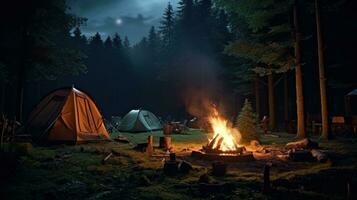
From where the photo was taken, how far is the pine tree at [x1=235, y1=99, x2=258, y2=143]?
658 inches

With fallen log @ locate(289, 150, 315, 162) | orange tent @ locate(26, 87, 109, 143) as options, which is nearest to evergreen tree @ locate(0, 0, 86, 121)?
orange tent @ locate(26, 87, 109, 143)

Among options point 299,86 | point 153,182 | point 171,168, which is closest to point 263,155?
point 171,168

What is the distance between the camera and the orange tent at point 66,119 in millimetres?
14969

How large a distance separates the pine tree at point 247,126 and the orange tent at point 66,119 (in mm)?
7420

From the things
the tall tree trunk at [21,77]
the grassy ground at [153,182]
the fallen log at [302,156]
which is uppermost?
the tall tree trunk at [21,77]

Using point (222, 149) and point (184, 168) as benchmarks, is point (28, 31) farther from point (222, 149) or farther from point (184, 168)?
point (184, 168)

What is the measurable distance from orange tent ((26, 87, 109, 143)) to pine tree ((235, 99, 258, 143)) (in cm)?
742

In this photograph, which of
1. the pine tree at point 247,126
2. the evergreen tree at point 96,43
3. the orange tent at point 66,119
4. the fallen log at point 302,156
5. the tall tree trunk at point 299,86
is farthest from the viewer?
the evergreen tree at point 96,43

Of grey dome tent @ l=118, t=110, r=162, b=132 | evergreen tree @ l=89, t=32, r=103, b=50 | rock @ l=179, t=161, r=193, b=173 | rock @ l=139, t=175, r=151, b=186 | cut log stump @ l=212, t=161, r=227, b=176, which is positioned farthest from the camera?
evergreen tree @ l=89, t=32, r=103, b=50

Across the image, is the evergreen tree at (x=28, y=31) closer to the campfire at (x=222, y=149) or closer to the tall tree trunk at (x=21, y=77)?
the tall tree trunk at (x=21, y=77)

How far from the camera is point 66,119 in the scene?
49.8 feet

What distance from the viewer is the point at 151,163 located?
979 cm

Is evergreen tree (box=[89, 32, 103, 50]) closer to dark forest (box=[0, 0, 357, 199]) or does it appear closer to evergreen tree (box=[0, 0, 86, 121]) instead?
dark forest (box=[0, 0, 357, 199])

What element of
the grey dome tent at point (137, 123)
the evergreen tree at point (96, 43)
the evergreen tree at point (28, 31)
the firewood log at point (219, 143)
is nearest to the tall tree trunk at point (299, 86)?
the firewood log at point (219, 143)
